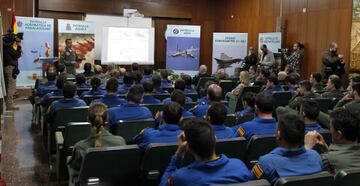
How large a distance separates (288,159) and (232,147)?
2.53 feet

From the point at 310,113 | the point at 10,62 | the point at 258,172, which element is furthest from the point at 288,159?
the point at 10,62

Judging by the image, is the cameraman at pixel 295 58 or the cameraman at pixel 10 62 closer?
the cameraman at pixel 10 62

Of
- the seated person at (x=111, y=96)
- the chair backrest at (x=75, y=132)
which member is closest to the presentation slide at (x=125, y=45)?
the seated person at (x=111, y=96)

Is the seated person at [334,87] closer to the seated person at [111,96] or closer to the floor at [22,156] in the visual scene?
the seated person at [111,96]

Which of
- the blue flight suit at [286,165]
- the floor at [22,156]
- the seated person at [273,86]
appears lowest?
the floor at [22,156]

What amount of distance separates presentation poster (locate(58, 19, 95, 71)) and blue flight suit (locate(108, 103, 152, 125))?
23.6 feet

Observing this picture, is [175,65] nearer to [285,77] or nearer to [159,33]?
[159,33]

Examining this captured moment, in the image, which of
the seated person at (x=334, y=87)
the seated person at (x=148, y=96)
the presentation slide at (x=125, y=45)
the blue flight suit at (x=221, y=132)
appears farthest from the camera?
the presentation slide at (x=125, y=45)

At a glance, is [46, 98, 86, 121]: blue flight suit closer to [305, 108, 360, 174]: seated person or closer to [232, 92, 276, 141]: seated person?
[232, 92, 276, 141]: seated person

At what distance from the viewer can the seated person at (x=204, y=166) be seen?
192cm

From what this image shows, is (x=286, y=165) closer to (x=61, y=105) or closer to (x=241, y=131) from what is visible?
(x=241, y=131)

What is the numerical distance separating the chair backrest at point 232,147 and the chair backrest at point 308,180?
911 millimetres

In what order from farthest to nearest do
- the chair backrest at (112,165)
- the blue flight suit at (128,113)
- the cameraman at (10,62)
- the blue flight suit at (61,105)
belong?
the cameraman at (10,62)
the blue flight suit at (61,105)
the blue flight suit at (128,113)
the chair backrest at (112,165)

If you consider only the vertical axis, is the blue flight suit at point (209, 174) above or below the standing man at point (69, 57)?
below
